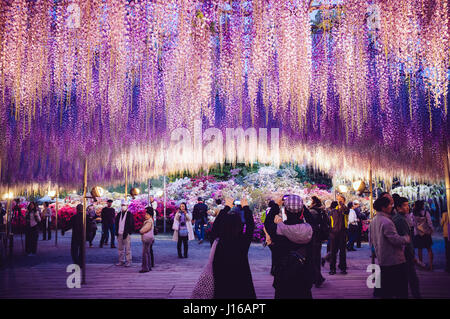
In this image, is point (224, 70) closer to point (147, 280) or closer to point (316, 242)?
point (316, 242)

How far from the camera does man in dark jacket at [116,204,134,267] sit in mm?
6094

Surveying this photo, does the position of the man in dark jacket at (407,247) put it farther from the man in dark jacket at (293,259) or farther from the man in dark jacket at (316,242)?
the man in dark jacket at (293,259)

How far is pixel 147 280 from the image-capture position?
4.82 meters

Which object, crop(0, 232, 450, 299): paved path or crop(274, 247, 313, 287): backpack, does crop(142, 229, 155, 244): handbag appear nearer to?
crop(0, 232, 450, 299): paved path

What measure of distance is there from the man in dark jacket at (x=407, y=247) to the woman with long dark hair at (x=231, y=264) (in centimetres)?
180

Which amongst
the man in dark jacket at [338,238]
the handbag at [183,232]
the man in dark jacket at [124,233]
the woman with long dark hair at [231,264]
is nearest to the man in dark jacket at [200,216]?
the handbag at [183,232]

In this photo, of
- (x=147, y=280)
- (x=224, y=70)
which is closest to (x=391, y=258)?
(x=224, y=70)

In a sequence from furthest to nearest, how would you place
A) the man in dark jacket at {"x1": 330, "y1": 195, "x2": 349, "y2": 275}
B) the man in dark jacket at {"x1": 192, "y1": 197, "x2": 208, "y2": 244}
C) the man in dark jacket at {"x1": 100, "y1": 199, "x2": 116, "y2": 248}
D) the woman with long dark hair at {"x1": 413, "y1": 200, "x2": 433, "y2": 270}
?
the man in dark jacket at {"x1": 192, "y1": 197, "x2": 208, "y2": 244}, the man in dark jacket at {"x1": 100, "y1": 199, "x2": 116, "y2": 248}, the woman with long dark hair at {"x1": 413, "y1": 200, "x2": 433, "y2": 270}, the man in dark jacket at {"x1": 330, "y1": 195, "x2": 349, "y2": 275}

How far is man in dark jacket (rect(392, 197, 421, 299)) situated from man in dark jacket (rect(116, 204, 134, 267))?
4.58 meters

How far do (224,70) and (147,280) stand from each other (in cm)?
326

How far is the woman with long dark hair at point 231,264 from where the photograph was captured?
2.75 meters

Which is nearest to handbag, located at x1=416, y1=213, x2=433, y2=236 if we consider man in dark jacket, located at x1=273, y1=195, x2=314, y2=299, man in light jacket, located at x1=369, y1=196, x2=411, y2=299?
man in light jacket, located at x1=369, y1=196, x2=411, y2=299

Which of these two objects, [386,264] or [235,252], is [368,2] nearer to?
[386,264]

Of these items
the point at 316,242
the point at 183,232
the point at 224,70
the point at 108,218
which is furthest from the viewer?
the point at 108,218
